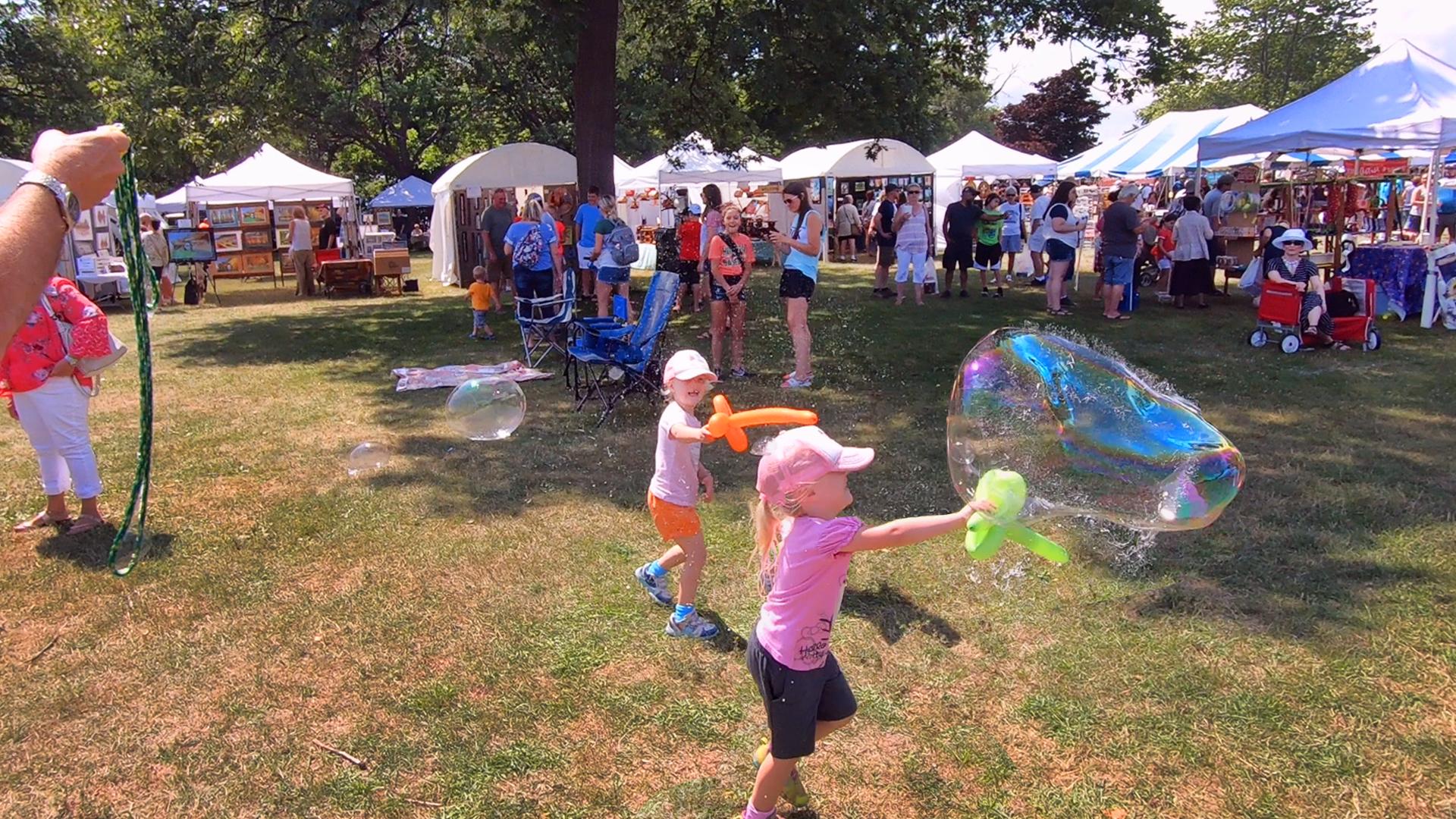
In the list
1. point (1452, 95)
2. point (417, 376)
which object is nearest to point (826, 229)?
point (1452, 95)

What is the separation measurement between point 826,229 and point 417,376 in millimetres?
16249

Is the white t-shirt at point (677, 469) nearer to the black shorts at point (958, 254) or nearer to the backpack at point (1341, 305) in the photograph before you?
the backpack at point (1341, 305)

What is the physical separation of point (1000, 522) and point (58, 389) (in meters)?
5.33

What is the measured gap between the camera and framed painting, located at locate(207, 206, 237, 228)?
69.4 feet

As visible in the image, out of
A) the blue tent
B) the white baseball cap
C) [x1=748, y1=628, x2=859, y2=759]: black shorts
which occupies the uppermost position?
the blue tent

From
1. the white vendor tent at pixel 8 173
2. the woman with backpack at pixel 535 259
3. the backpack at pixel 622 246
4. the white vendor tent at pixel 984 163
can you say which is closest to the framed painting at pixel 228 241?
the white vendor tent at pixel 8 173

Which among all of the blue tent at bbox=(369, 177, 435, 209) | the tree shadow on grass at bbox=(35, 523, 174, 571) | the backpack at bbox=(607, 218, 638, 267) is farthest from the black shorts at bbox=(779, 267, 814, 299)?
the blue tent at bbox=(369, 177, 435, 209)

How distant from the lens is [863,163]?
944 inches

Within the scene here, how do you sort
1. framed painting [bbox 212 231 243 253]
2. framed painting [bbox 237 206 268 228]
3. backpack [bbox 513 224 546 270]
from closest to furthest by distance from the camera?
backpack [bbox 513 224 546 270], framed painting [bbox 212 231 243 253], framed painting [bbox 237 206 268 228]

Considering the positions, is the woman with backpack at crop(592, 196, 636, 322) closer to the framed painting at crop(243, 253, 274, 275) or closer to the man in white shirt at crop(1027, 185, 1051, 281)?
the man in white shirt at crop(1027, 185, 1051, 281)

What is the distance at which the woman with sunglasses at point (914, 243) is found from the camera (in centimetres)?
1497

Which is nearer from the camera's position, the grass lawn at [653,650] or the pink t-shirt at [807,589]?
the pink t-shirt at [807,589]

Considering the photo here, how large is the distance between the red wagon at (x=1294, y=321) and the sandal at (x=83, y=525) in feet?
35.8

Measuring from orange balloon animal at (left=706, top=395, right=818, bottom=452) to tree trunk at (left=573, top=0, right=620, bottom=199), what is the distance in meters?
11.5
